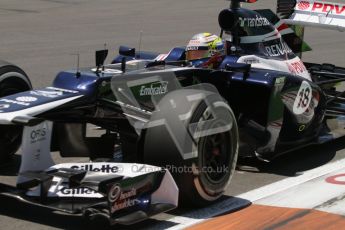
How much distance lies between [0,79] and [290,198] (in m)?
2.67

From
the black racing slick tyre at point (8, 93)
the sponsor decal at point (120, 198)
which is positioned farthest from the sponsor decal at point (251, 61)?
the sponsor decal at point (120, 198)

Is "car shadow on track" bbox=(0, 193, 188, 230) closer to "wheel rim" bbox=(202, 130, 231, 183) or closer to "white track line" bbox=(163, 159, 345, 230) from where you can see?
"white track line" bbox=(163, 159, 345, 230)

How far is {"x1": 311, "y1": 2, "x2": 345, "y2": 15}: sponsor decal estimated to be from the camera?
8.62m

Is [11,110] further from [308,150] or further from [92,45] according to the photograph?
[92,45]

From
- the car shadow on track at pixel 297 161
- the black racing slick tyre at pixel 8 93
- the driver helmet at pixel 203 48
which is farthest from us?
the driver helmet at pixel 203 48

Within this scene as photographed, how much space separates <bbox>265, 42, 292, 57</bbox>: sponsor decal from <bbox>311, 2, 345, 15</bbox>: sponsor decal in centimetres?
106

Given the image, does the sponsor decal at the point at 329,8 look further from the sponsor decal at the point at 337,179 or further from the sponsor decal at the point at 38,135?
the sponsor decal at the point at 38,135

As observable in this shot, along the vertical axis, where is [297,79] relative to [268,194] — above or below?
above

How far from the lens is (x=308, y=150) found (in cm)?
766

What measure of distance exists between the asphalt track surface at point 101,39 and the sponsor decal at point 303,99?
0.52 meters

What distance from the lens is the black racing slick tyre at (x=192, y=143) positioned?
17.7 ft

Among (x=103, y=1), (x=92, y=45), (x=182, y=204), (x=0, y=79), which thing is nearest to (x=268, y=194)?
(x=182, y=204)

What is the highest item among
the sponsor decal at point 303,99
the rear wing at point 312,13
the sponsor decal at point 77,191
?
the rear wing at point 312,13

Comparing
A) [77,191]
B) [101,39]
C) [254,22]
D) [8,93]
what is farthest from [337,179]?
[101,39]
